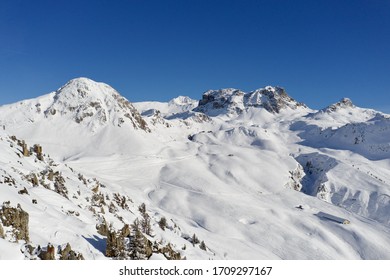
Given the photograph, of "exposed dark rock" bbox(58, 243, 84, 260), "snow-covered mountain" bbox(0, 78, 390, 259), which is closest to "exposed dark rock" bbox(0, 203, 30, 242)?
"snow-covered mountain" bbox(0, 78, 390, 259)

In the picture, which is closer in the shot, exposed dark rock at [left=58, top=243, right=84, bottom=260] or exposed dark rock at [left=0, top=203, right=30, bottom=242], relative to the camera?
exposed dark rock at [left=58, top=243, right=84, bottom=260]

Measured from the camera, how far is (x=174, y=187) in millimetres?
81188

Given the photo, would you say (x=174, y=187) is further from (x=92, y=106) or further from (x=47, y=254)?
(x=92, y=106)

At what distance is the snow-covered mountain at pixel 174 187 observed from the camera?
21.4m

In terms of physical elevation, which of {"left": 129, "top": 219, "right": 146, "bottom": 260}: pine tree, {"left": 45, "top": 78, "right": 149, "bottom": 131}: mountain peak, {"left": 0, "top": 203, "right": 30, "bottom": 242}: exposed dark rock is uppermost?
{"left": 45, "top": 78, "right": 149, "bottom": 131}: mountain peak

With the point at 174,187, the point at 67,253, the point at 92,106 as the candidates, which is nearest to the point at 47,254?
the point at 67,253

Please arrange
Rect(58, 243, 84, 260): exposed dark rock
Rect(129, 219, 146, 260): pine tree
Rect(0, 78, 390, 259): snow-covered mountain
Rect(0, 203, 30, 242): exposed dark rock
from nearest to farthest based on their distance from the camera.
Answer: Rect(58, 243, 84, 260): exposed dark rock < Rect(0, 203, 30, 242): exposed dark rock < Rect(129, 219, 146, 260): pine tree < Rect(0, 78, 390, 259): snow-covered mountain

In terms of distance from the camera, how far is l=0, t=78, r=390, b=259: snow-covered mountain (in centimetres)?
2138

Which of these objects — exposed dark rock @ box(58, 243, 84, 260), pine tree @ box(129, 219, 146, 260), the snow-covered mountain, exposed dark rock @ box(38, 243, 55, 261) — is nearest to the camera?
exposed dark rock @ box(38, 243, 55, 261)

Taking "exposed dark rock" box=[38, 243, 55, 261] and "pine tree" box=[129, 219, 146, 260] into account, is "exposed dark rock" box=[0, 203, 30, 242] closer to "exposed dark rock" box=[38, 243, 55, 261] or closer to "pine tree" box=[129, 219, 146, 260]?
"exposed dark rock" box=[38, 243, 55, 261]

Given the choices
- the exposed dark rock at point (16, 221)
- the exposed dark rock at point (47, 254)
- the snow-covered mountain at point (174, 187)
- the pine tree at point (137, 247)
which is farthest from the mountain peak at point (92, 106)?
the exposed dark rock at point (47, 254)

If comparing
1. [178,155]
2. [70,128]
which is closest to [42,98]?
[70,128]

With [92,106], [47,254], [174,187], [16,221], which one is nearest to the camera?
[47,254]

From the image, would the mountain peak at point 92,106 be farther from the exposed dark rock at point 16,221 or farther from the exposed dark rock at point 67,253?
the exposed dark rock at point 67,253
